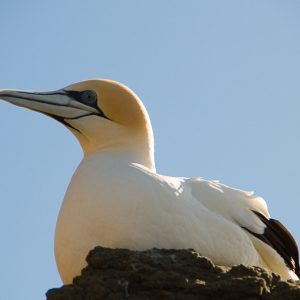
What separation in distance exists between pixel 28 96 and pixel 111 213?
1.53 m

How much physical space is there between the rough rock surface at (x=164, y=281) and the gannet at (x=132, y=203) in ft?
1.53

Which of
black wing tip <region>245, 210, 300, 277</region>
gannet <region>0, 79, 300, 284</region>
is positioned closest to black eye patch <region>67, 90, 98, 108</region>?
gannet <region>0, 79, 300, 284</region>

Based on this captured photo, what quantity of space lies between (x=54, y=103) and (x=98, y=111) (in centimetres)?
37

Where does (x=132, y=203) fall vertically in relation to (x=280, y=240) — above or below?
above

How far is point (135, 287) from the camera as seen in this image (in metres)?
5.94

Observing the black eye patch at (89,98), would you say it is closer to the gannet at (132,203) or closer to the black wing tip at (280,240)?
the gannet at (132,203)

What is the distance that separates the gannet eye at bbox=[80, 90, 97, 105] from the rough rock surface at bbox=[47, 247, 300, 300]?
179 cm

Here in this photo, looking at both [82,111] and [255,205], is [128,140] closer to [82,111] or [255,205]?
[82,111]

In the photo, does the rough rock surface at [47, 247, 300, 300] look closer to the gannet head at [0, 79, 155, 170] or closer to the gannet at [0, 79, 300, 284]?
the gannet at [0, 79, 300, 284]

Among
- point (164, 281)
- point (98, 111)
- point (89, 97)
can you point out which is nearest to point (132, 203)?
point (164, 281)

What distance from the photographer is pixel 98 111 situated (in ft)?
25.0

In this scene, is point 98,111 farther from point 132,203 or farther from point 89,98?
point 132,203

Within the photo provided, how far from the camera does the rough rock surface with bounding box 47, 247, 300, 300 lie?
5.82 meters

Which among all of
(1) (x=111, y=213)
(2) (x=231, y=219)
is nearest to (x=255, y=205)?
(2) (x=231, y=219)
